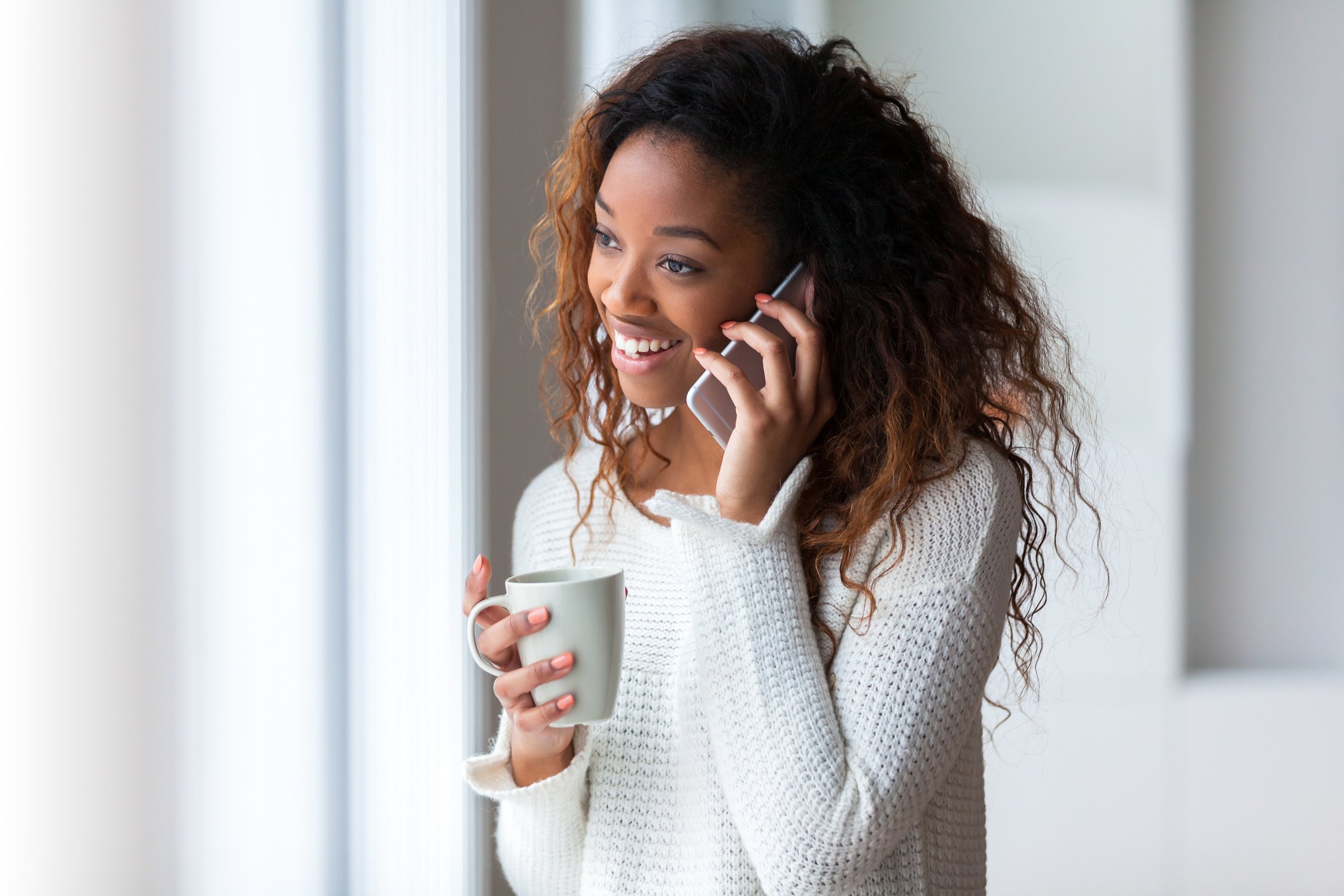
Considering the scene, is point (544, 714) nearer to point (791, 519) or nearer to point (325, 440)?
point (791, 519)

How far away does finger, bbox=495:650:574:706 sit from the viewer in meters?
0.78

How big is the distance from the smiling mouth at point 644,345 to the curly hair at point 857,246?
13 cm

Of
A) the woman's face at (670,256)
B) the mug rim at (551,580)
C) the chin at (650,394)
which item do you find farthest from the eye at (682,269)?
the mug rim at (551,580)

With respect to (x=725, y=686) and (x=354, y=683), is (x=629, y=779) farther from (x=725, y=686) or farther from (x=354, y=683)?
(x=354, y=683)

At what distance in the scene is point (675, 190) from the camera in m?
0.91

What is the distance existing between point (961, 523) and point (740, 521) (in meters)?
0.19

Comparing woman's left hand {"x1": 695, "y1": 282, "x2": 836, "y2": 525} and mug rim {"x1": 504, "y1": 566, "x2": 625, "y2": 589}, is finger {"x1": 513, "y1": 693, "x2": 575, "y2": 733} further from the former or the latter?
woman's left hand {"x1": 695, "y1": 282, "x2": 836, "y2": 525}

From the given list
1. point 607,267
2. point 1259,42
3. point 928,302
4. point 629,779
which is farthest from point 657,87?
point 1259,42

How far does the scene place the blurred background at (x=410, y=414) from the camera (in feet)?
2.41

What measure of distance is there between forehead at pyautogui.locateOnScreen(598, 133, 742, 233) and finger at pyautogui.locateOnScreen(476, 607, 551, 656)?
356 mm

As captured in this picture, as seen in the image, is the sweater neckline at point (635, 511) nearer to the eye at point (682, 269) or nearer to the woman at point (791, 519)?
the woman at point (791, 519)

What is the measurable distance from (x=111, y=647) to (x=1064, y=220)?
2159 mm

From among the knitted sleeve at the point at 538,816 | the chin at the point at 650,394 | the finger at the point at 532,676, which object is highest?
the chin at the point at 650,394

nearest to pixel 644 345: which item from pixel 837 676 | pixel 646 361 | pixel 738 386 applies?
pixel 646 361
